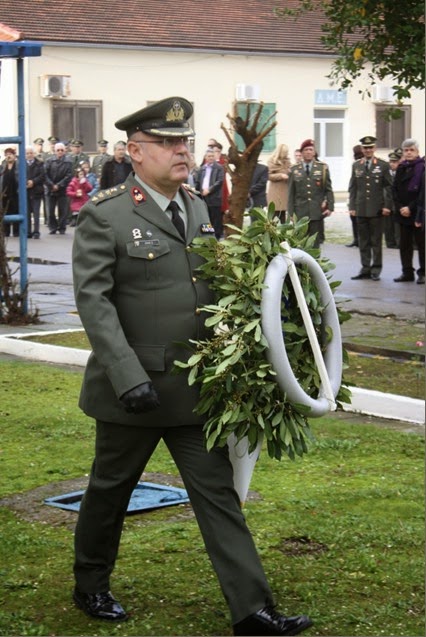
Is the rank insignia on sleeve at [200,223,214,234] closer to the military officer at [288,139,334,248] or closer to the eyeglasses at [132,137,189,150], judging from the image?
the eyeglasses at [132,137,189,150]

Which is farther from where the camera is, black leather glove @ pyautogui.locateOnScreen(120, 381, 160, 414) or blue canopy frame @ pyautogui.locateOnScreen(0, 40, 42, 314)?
blue canopy frame @ pyautogui.locateOnScreen(0, 40, 42, 314)

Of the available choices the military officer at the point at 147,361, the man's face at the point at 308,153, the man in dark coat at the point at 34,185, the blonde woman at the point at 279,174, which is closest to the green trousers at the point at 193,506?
the military officer at the point at 147,361

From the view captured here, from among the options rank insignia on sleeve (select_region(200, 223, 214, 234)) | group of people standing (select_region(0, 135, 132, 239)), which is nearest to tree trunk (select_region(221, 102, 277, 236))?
rank insignia on sleeve (select_region(200, 223, 214, 234))

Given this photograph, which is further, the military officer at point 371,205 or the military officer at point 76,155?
the military officer at point 76,155

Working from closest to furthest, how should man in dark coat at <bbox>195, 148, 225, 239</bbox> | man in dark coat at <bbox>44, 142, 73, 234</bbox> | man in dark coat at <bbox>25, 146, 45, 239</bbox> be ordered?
man in dark coat at <bbox>195, 148, 225, 239</bbox> → man in dark coat at <bbox>25, 146, 45, 239</bbox> → man in dark coat at <bbox>44, 142, 73, 234</bbox>

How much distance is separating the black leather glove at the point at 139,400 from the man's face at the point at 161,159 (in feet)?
2.63

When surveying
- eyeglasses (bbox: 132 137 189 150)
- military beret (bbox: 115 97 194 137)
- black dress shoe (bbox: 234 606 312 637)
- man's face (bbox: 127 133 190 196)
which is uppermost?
military beret (bbox: 115 97 194 137)

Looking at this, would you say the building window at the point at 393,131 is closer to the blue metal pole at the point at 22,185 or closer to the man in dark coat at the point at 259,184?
the man in dark coat at the point at 259,184

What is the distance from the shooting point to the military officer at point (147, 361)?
470 centimetres

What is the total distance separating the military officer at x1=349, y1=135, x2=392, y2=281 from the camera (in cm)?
1886

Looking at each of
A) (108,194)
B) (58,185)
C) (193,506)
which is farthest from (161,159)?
(58,185)

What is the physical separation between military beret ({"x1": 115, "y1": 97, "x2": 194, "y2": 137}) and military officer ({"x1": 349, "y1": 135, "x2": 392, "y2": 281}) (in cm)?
1402

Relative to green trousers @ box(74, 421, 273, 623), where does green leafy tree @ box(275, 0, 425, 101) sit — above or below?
above

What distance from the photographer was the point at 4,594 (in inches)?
210
